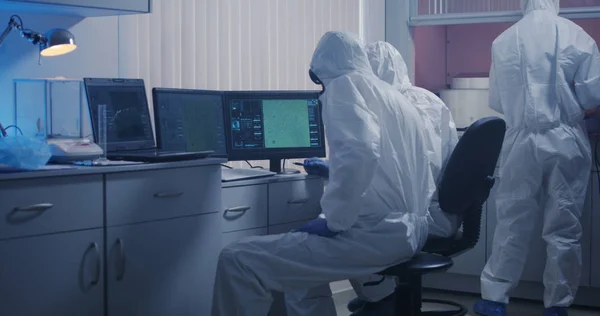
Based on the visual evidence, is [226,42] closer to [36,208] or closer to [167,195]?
[167,195]

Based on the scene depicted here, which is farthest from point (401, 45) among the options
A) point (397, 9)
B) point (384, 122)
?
point (384, 122)

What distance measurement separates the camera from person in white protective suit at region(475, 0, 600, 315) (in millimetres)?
3736

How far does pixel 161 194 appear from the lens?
8.87 ft

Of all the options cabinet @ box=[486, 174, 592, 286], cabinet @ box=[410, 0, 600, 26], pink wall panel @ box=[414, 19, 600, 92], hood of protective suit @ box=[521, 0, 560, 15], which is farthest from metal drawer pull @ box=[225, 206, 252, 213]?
pink wall panel @ box=[414, 19, 600, 92]

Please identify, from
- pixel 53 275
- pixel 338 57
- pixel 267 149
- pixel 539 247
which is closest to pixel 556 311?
pixel 539 247

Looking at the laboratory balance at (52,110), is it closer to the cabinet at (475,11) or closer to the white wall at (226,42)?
the white wall at (226,42)

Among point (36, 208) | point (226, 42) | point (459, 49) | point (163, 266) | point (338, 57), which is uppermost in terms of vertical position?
point (459, 49)

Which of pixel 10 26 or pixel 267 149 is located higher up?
pixel 10 26

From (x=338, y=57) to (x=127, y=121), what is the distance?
0.85 m

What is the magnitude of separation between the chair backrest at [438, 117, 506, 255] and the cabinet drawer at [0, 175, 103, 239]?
1222 mm

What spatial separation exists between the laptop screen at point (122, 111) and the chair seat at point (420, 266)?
1.06 metres

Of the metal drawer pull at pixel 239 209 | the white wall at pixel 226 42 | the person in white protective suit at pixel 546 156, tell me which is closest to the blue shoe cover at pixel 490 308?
the person in white protective suit at pixel 546 156

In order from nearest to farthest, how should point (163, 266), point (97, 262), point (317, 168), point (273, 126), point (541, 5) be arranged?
point (97, 262) < point (163, 266) < point (317, 168) < point (273, 126) < point (541, 5)

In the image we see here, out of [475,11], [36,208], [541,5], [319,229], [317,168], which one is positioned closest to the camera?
[36,208]
